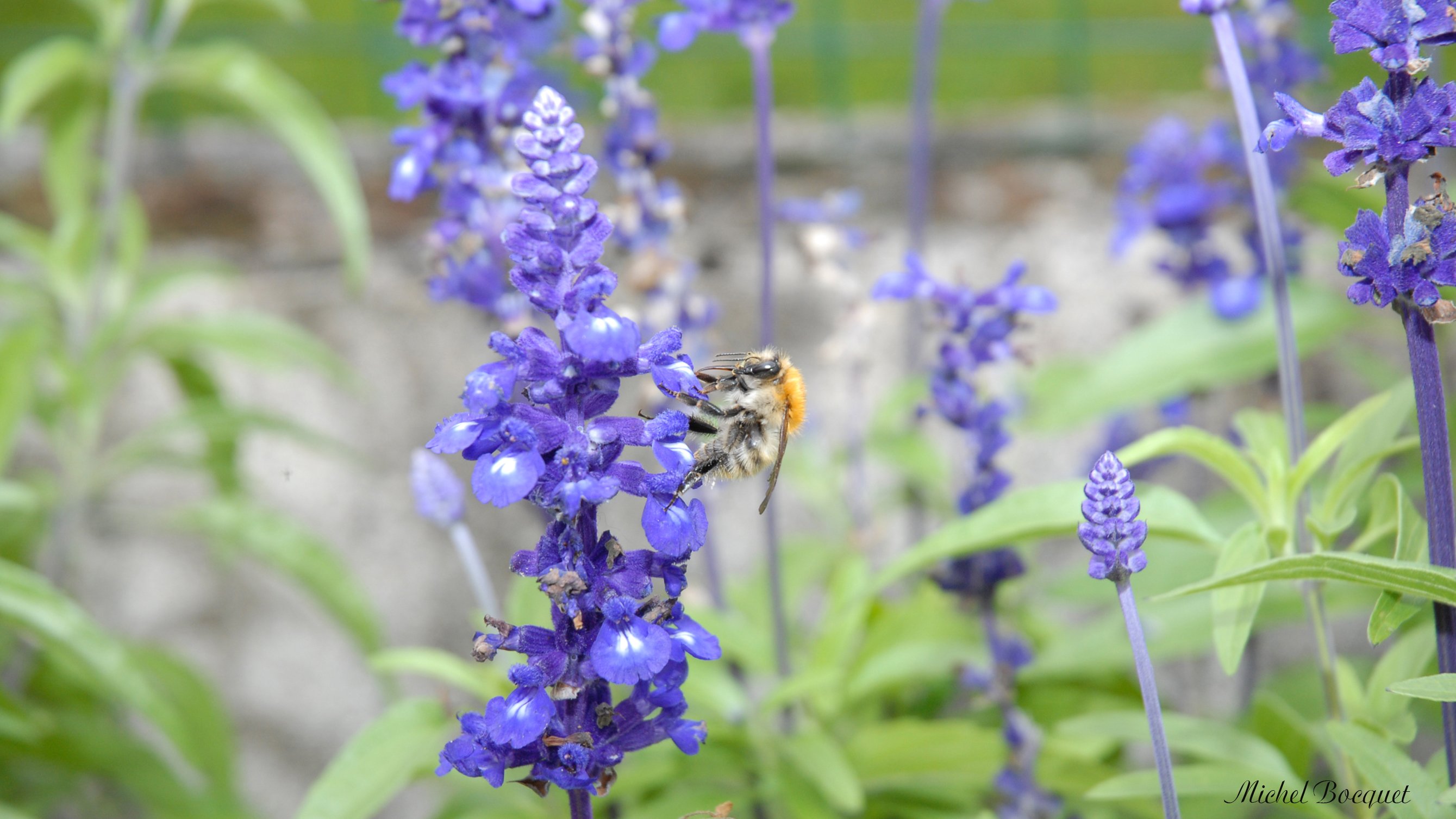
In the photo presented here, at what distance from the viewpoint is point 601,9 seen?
2074 mm

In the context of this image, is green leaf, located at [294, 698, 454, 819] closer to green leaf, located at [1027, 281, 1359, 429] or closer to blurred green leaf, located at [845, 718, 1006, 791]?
blurred green leaf, located at [845, 718, 1006, 791]

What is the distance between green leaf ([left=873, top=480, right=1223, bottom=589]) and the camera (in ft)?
4.90

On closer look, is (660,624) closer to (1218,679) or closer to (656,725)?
(656,725)

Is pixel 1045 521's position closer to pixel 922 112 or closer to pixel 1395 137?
pixel 1395 137

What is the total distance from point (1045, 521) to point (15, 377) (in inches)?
81.8

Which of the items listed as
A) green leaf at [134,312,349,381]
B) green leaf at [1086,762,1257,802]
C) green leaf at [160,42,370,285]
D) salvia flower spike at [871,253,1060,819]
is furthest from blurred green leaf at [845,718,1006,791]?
green leaf at [134,312,349,381]

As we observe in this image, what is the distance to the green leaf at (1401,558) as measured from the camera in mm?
1195

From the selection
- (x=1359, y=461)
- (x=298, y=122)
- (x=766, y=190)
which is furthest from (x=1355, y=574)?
(x=298, y=122)

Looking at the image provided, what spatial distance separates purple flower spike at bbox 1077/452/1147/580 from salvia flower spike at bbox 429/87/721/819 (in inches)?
15.7

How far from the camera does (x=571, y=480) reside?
1044 millimetres

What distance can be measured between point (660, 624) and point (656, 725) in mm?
124

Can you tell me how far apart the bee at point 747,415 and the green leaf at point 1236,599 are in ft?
2.04

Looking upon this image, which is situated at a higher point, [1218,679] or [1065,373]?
[1065,373]

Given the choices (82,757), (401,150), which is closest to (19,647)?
(82,757)
